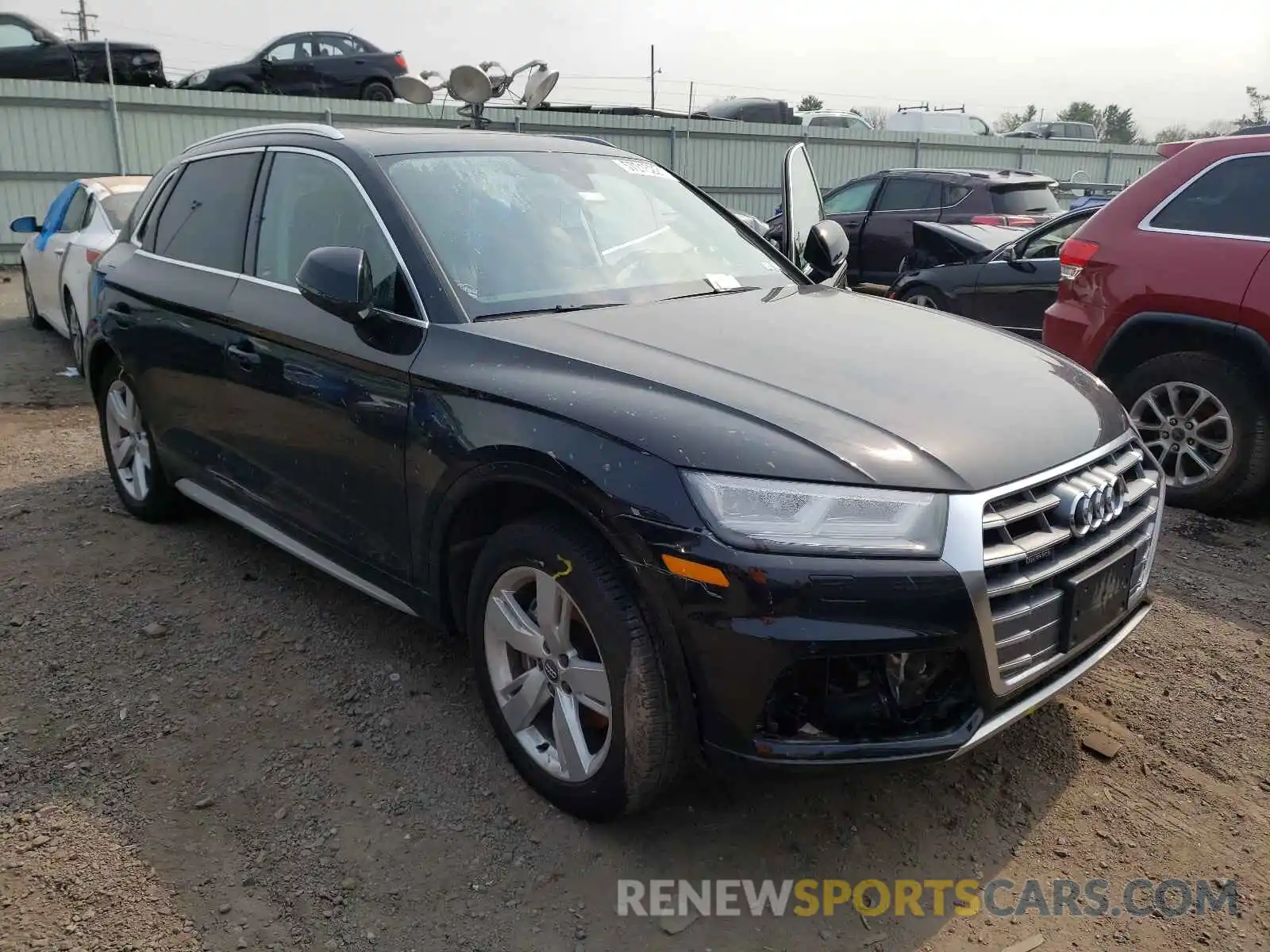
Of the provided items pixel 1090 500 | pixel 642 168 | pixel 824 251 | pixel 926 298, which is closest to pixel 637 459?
pixel 1090 500

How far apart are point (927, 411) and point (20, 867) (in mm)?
2509

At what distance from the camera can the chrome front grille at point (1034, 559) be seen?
219 centimetres

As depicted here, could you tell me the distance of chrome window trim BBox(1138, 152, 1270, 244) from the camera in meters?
4.65

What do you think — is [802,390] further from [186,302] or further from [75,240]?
[75,240]

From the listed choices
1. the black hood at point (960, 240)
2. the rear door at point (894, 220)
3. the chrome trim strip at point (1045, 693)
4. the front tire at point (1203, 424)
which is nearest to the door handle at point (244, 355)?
the chrome trim strip at point (1045, 693)

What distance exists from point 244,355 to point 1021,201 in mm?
9210

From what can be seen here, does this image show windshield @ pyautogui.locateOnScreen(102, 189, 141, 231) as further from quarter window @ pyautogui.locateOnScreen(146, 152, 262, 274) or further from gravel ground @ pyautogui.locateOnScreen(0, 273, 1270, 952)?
gravel ground @ pyautogui.locateOnScreen(0, 273, 1270, 952)

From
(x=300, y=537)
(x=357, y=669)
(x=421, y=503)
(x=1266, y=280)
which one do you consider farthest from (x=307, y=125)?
(x=1266, y=280)

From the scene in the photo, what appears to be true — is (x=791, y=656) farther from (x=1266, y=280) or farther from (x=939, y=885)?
(x=1266, y=280)

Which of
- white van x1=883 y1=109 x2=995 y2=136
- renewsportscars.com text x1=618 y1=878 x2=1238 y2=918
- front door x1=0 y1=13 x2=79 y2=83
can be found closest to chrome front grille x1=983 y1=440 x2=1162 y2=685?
renewsportscars.com text x1=618 y1=878 x2=1238 y2=918

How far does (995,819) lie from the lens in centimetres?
263

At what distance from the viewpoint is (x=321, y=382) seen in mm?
3152

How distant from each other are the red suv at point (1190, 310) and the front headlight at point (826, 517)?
10.6 ft

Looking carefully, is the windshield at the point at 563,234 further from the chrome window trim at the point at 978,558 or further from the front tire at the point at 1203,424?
the front tire at the point at 1203,424
